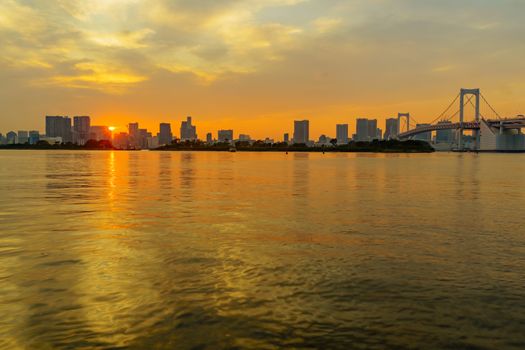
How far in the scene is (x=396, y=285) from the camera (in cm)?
1059

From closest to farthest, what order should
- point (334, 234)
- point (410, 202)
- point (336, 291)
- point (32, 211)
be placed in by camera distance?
point (336, 291), point (334, 234), point (32, 211), point (410, 202)

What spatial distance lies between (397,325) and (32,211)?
64.9ft

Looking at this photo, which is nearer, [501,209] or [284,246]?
[284,246]

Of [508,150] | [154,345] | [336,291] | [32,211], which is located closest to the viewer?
[154,345]

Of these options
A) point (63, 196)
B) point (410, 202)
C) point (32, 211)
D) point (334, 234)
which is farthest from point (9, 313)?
point (410, 202)

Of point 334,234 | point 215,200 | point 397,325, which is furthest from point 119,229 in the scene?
point 397,325

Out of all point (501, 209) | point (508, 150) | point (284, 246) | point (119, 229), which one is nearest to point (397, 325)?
point (284, 246)

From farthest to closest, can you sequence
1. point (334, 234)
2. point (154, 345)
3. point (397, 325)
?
1. point (334, 234)
2. point (397, 325)
3. point (154, 345)

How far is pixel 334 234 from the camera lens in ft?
55.2

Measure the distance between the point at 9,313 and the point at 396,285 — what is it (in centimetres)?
853

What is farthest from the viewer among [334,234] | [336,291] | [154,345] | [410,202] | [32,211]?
[410,202]

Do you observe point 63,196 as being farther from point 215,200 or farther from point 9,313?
point 9,313

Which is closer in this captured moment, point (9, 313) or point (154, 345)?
point (154, 345)

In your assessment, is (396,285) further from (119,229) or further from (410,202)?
(410,202)
